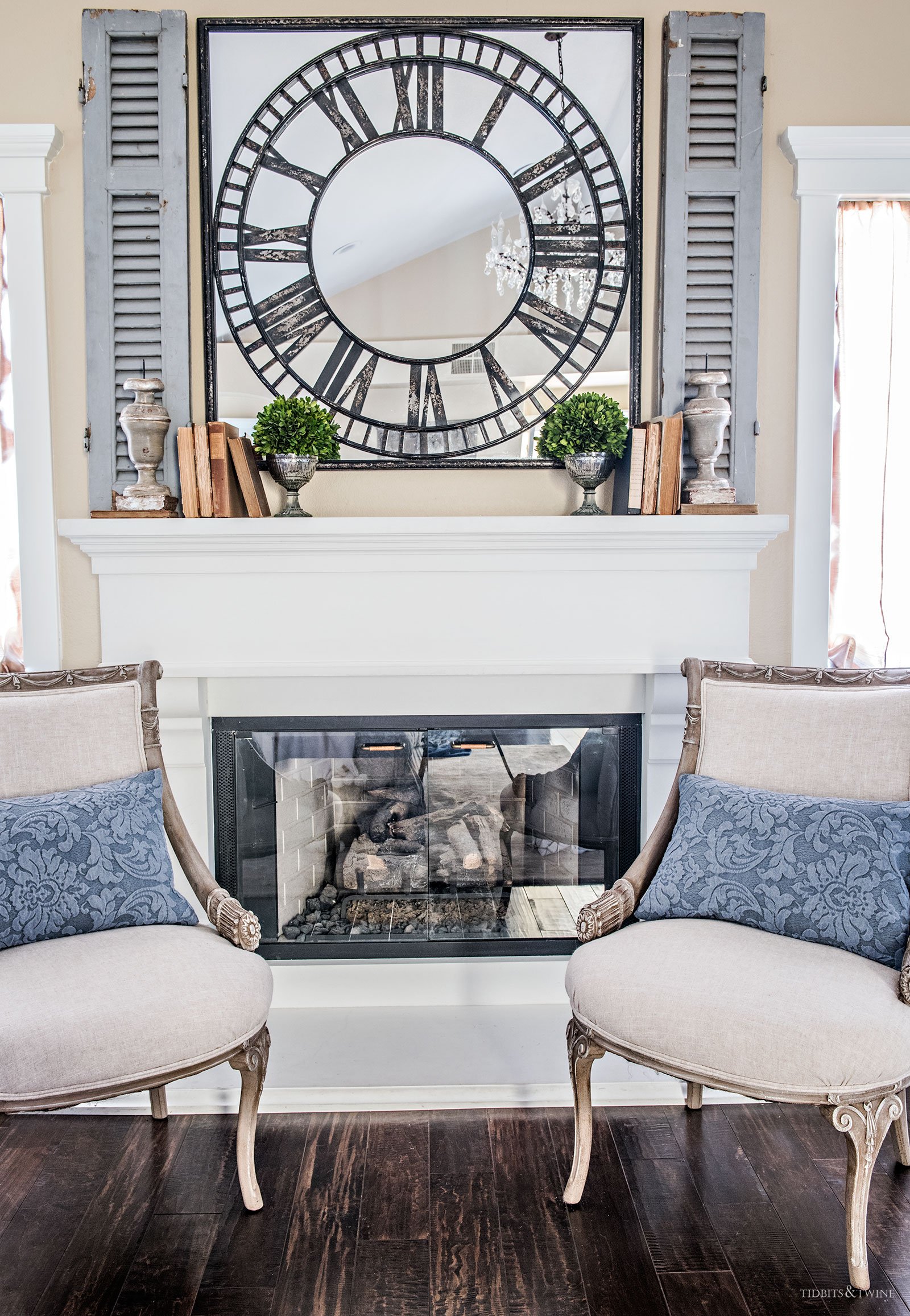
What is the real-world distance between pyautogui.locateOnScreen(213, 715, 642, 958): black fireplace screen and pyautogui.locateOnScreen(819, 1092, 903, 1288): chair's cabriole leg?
3.62ft

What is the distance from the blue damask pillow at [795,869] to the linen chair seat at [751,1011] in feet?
0.16

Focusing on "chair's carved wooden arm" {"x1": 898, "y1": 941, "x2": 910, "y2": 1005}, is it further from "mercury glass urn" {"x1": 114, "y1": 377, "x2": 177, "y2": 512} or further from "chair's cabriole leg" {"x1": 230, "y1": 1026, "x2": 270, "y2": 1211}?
"mercury glass urn" {"x1": 114, "y1": 377, "x2": 177, "y2": 512}

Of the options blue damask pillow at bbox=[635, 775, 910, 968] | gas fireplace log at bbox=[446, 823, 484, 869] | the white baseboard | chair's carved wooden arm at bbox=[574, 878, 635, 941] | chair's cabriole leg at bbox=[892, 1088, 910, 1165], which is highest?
blue damask pillow at bbox=[635, 775, 910, 968]

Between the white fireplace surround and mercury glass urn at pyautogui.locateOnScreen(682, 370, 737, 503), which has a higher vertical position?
mercury glass urn at pyautogui.locateOnScreen(682, 370, 737, 503)

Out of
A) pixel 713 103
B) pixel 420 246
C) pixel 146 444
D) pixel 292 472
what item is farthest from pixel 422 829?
pixel 713 103

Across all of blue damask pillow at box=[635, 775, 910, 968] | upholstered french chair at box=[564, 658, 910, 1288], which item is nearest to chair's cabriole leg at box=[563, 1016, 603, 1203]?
upholstered french chair at box=[564, 658, 910, 1288]

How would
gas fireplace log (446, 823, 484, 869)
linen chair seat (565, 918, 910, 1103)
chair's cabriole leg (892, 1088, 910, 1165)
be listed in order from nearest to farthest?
linen chair seat (565, 918, 910, 1103) → chair's cabriole leg (892, 1088, 910, 1165) → gas fireplace log (446, 823, 484, 869)

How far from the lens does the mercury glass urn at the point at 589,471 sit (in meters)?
2.39

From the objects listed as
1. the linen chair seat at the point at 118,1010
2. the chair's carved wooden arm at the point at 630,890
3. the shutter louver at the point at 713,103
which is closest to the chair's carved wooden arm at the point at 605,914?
the chair's carved wooden arm at the point at 630,890

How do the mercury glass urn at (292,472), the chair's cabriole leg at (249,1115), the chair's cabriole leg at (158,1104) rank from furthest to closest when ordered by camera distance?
the mercury glass urn at (292,472)
the chair's cabriole leg at (158,1104)
the chair's cabriole leg at (249,1115)

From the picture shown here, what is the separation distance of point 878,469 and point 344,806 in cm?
181

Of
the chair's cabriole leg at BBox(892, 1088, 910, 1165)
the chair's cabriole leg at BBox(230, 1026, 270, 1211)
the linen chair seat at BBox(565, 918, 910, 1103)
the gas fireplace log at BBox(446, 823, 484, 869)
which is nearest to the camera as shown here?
the linen chair seat at BBox(565, 918, 910, 1103)

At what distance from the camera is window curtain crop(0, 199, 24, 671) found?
261 cm

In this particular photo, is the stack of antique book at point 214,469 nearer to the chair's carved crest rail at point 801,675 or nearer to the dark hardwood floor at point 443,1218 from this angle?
the chair's carved crest rail at point 801,675
